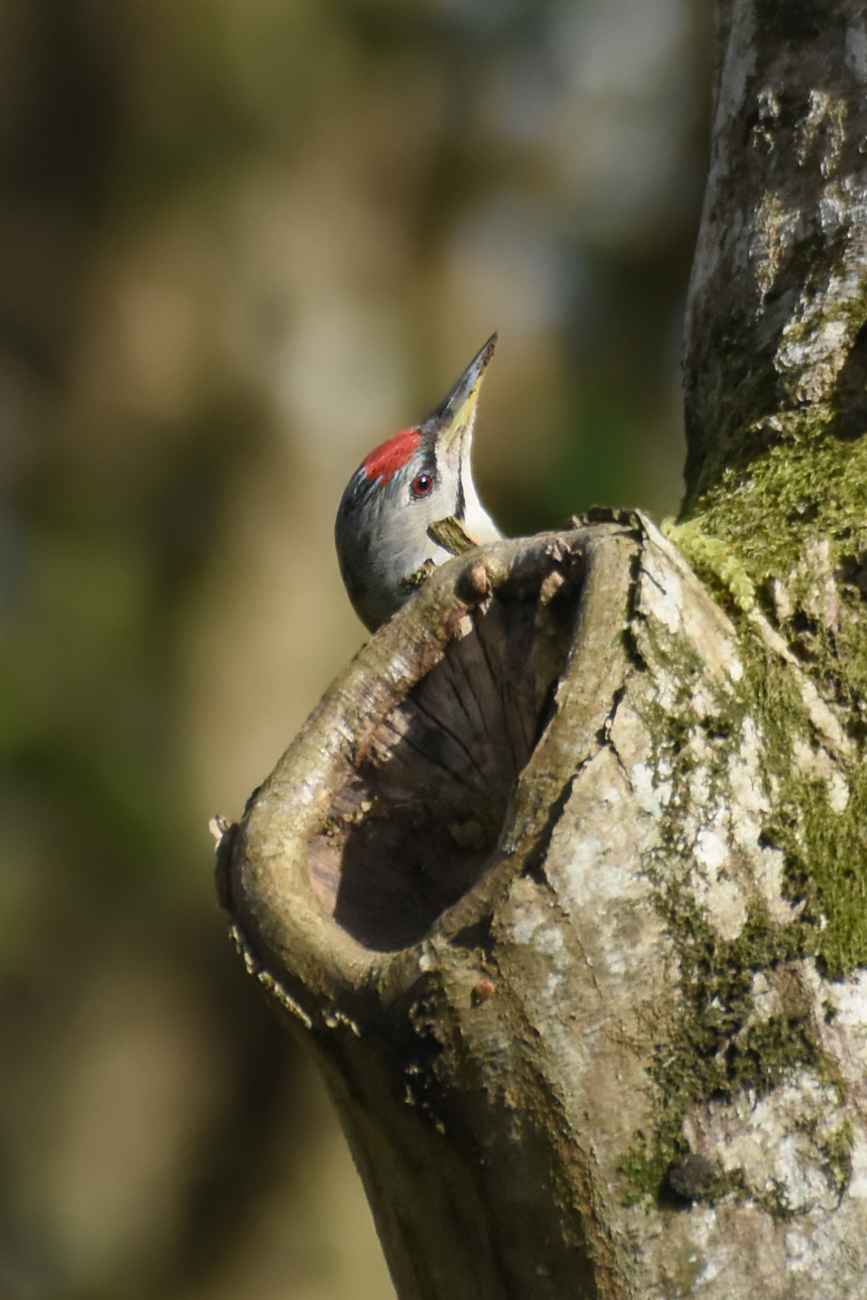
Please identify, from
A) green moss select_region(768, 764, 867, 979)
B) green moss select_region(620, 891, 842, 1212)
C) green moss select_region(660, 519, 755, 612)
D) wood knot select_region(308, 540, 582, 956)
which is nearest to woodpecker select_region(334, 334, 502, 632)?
Answer: green moss select_region(660, 519, 755, 612)

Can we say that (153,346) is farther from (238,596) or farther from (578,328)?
(578,328)

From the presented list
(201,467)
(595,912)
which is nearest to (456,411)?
(595,912)

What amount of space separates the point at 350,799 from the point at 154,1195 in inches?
316

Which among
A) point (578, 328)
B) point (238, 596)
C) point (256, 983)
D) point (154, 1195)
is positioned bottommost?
point (256, 983)

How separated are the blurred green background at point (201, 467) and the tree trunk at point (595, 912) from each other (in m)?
6.83

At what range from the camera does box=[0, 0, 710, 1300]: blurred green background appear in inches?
377

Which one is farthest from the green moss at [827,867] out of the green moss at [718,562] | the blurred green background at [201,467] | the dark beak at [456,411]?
the blurred green background at [201,467]

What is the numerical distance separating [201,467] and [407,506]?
5254mm

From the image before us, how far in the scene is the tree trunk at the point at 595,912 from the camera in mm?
2021

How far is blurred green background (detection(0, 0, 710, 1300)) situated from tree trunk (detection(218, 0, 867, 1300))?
683 centimetres

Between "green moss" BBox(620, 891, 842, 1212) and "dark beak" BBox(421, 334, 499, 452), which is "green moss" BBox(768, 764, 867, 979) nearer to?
"green moss" BBox(620, 891, 842, 1212)

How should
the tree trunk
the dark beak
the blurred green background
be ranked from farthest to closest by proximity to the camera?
the blurred green background → the dark beak → the tree trunk

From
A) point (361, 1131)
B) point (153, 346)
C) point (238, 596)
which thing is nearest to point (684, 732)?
point (361, 1131)

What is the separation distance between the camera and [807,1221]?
2012 millimetres
